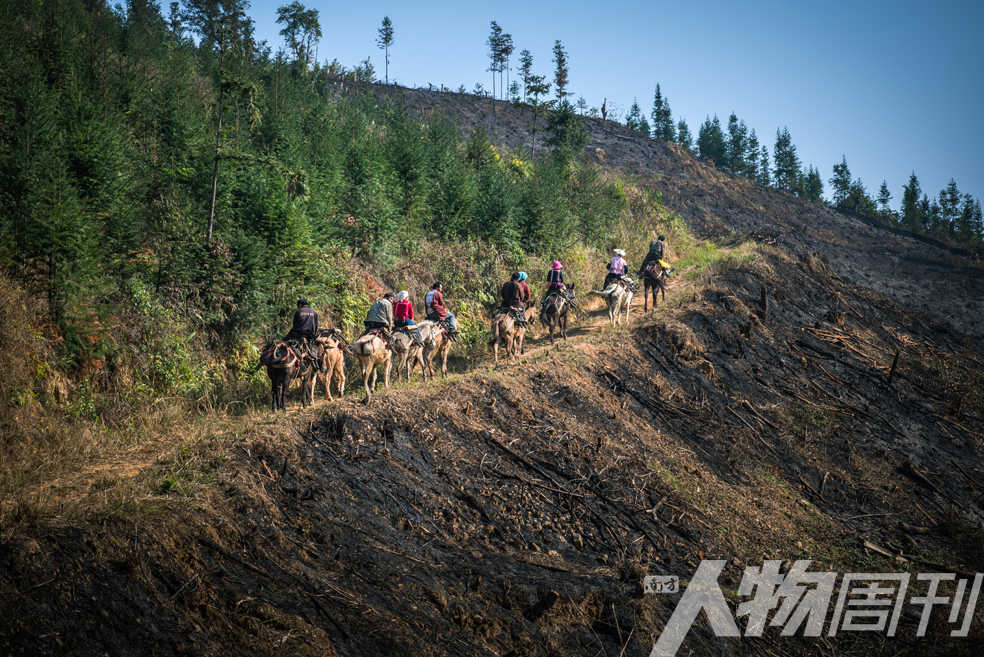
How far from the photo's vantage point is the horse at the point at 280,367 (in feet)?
39.4

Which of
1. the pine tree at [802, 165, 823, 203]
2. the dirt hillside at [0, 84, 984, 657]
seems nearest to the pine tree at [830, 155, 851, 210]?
the pine tree at [802, 165, 823, 203]

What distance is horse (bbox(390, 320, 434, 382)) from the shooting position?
1451 centimetres

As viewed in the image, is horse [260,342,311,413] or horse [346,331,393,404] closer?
horse [260,342,311,413]

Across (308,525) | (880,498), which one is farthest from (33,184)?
(880,498)

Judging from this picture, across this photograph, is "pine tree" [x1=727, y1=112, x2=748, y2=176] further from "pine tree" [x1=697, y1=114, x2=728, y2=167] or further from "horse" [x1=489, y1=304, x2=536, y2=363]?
"horse" [x1=489, y1=304, x2=536, y2=363]

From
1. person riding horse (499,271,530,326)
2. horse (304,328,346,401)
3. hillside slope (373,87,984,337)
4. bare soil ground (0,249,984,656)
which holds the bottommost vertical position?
bare soil ground (0,249,984,656)

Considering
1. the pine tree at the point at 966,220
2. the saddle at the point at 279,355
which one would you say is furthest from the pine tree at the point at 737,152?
the saddle at the point at 279,355

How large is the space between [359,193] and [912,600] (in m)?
19.5

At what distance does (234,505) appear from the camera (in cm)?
748

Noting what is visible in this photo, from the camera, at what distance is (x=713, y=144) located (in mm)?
82938

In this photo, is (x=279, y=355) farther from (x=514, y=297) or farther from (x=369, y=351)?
(x=514, y=297)

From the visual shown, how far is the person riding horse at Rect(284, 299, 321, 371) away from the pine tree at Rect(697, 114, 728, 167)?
7958cm

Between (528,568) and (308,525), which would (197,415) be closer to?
(308,525)

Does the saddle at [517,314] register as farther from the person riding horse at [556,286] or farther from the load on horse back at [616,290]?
the load on horse back at [616,290]
